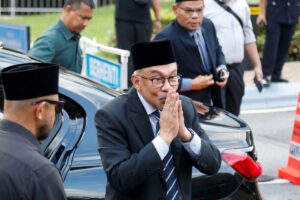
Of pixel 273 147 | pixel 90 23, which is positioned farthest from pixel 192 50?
pixel 90 23

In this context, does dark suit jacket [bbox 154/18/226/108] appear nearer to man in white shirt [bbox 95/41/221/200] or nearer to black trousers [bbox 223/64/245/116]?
black trousers [bbox 223/64/245/116]

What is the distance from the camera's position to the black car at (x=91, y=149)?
4371 mm

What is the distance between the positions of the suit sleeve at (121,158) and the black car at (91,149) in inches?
27.8

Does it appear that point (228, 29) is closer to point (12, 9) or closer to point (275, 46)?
point (275, 46)

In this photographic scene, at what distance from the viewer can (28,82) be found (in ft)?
9.84

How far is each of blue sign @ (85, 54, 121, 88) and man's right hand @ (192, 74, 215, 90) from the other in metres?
2.18

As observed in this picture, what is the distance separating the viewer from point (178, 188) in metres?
3.68

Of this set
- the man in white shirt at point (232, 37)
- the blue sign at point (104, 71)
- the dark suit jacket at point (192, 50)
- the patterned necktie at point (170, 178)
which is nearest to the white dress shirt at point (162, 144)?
the patterned necktie at point (170, 178)

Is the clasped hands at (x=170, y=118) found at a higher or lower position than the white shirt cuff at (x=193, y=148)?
higher

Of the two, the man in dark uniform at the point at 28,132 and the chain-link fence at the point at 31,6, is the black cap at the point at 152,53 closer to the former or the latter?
the man in dark uniform at the point at 28,132

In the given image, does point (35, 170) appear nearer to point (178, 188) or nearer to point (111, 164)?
point (111, 164)

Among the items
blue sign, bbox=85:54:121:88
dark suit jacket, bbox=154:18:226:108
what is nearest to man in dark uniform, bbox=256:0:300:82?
blue sign, bbox=85:54:121:88

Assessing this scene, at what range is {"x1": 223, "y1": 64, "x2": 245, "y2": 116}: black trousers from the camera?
6.98 metres

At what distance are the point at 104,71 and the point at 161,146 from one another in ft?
16.8
